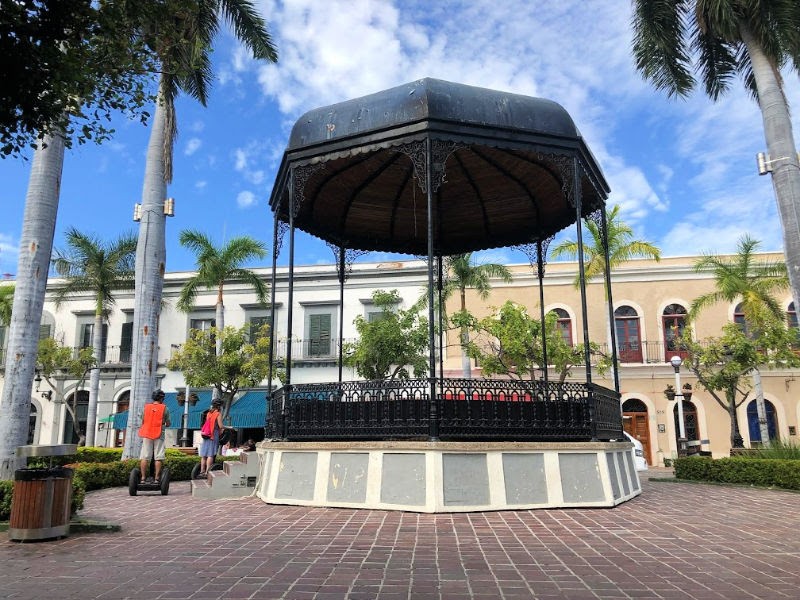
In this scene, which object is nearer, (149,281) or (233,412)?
(149,281)

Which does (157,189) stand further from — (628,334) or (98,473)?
(628,334)

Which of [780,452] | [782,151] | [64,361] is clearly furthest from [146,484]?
[64,361]

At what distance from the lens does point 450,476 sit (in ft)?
26.0

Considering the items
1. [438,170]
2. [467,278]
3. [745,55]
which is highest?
[745,55]

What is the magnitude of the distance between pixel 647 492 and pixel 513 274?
704 inches

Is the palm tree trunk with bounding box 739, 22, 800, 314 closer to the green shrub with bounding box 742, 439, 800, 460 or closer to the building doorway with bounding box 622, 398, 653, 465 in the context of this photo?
the green shrub with bounding box 742, 439, 800, 460

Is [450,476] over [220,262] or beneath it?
beneath

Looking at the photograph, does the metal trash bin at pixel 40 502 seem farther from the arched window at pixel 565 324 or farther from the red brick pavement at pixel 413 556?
the arched window at pixel 565 324

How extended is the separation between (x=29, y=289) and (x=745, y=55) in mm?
17389

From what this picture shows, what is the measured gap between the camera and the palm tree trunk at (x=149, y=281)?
14515mm

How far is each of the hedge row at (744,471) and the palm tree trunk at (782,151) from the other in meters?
3.73

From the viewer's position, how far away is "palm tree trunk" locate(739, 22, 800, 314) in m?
13.6

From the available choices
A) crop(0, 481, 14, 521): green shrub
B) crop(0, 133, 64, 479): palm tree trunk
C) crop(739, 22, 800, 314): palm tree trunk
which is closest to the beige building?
crop(739, 22, 800, 314): palm tree trunk

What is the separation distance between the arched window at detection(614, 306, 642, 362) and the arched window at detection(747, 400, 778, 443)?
16.0 feet
